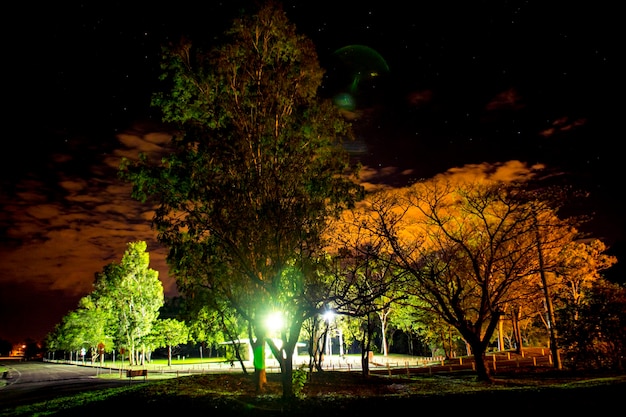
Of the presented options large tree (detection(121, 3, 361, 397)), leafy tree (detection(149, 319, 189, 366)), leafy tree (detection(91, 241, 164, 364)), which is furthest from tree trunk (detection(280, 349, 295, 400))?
leafy tree (detection(91, 241, 164, 364))

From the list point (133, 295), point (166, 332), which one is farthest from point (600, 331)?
point (133, 295)

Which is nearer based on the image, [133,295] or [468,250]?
[468,250]

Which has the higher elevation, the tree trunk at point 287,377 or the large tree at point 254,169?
the large tree at point 254,169

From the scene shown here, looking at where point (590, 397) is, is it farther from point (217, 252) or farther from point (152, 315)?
point (152, 315)

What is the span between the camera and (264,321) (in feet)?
42.7

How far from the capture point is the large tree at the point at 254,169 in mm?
11742

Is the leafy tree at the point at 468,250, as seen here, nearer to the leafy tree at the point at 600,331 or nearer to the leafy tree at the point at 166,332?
the leafy tree at the point at 600,331

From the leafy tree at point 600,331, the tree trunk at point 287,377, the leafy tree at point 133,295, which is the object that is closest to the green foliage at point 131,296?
the leafy tree at point 133,295

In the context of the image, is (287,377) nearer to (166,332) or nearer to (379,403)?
(379,403)

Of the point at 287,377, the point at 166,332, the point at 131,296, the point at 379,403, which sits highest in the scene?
the point at 131,296

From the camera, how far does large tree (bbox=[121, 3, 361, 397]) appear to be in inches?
462

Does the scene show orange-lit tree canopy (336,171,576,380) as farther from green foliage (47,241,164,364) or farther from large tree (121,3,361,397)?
green foliage (47,241,164,364)

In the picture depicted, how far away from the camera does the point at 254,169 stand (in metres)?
12.1

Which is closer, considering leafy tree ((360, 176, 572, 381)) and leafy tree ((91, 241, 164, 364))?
leafy tree ((360, 176, 572, 381))
